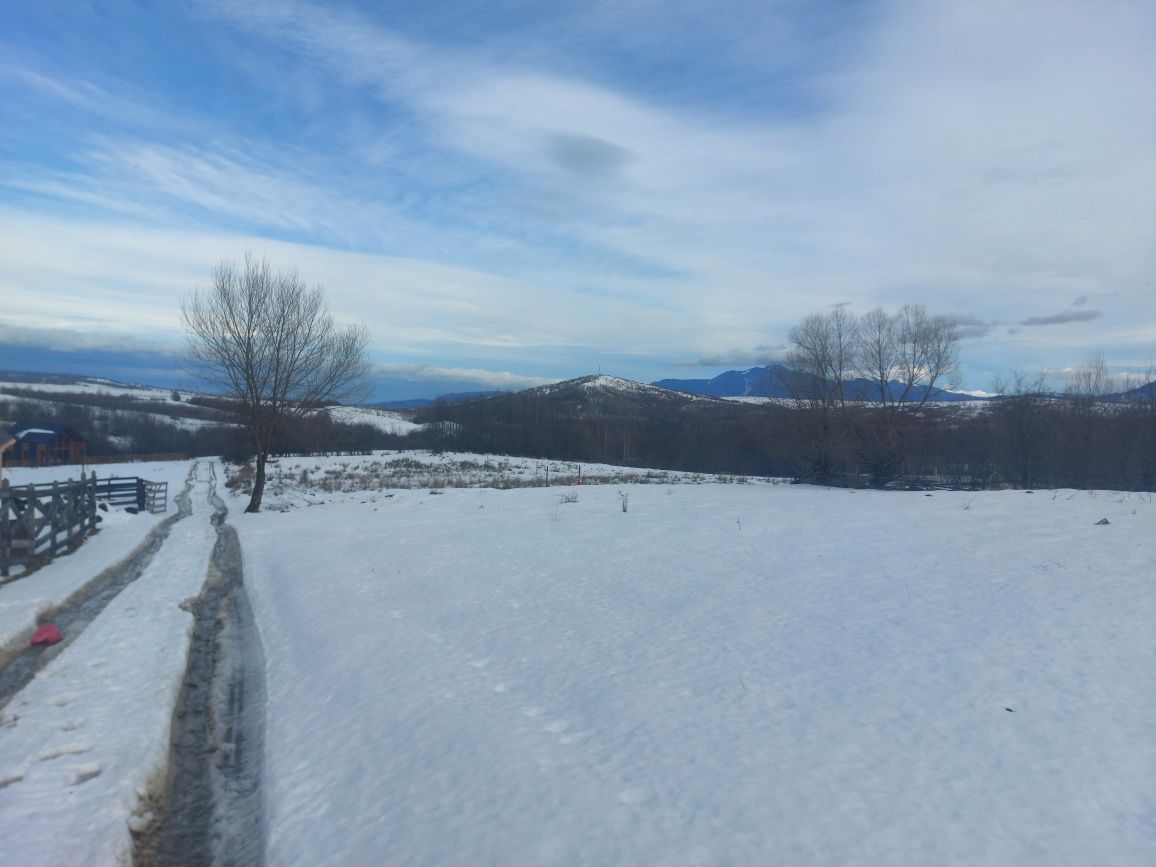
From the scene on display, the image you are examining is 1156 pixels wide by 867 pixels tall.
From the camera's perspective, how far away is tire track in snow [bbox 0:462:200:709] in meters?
7.53

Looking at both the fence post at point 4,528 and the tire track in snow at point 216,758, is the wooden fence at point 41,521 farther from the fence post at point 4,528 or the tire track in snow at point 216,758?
the tire track in snow at point 216,758

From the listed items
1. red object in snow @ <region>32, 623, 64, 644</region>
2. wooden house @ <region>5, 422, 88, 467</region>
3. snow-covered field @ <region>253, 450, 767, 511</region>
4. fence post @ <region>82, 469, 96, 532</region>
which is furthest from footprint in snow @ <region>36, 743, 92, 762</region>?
wooden house @ <region>5, 422, 88, 467</region>

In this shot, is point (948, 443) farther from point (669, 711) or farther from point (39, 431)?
point (39, 431)

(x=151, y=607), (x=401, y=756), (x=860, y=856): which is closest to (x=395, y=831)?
(x=401, y=756)

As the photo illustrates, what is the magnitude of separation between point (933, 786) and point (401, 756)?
12.9ft

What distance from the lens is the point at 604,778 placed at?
200 inches

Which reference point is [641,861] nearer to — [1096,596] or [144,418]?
[1096,596]

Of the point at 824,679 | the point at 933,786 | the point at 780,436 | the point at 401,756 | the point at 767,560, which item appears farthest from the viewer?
the point at 780,436

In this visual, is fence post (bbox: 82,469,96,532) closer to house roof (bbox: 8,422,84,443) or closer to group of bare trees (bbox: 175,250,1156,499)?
group of bare trees (bbox: 175,250,1156,499)

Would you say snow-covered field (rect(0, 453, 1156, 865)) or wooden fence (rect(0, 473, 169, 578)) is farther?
wooden fence (rect(0, 473, 169, 578))

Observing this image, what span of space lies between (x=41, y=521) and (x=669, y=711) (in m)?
14.8

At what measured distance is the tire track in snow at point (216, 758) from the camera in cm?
465

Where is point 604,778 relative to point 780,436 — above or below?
below

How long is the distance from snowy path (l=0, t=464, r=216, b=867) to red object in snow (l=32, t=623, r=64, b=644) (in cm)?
30
